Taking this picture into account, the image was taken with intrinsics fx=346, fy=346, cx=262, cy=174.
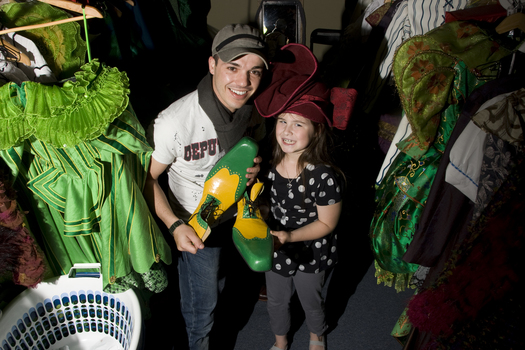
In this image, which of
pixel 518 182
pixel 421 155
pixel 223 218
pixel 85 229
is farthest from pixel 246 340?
pixel 518 182

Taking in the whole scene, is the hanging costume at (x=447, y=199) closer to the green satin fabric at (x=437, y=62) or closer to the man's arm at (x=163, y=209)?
the green satin fabric at (x=437, y=62)

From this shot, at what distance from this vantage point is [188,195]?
3.69 ft

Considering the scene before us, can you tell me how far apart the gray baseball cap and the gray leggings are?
2.44 ft

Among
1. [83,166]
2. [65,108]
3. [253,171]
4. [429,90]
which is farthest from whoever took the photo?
[253,171]

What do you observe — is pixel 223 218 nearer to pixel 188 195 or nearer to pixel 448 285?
pixel 188 195

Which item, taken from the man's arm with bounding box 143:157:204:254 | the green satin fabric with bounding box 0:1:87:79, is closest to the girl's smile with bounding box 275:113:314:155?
the man's arm with bounding box 143:157:204:254

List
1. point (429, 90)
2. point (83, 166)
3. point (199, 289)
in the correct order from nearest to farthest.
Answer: point (83, 166) < point (429, 90) < point (199, 289)

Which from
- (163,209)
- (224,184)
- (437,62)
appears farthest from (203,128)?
(437,62)

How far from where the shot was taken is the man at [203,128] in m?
0.94

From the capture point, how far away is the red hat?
98 centimetres

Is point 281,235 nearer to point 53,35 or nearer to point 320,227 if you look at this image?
point 320,227

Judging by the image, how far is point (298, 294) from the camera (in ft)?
4.16

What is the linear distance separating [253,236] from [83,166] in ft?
1.57

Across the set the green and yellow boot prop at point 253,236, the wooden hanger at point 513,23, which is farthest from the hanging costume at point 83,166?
the wooden hanger at point 513,23
